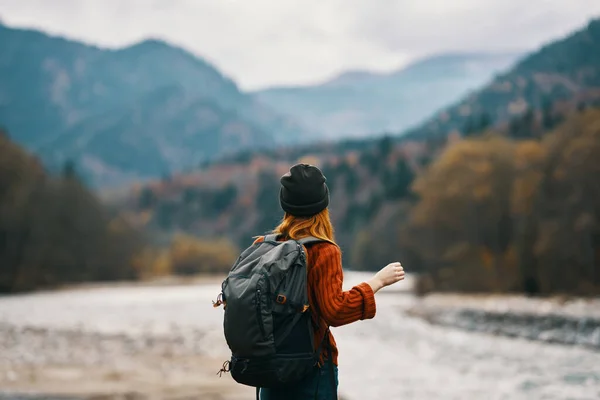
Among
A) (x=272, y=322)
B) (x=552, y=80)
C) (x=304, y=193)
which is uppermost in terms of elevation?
(x=552, y=80)

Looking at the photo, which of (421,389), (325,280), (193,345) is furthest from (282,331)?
(193,345)

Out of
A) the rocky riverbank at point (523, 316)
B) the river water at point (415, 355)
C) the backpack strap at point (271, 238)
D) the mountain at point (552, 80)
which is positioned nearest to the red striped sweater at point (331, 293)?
the backpack strap at point (271, 238)

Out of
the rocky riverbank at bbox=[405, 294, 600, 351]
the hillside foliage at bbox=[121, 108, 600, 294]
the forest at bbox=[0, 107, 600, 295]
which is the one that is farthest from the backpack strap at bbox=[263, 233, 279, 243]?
the hillside foliage at bbox=[121, 108, 600, 294]

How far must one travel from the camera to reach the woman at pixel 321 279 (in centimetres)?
377

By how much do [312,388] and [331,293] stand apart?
1.39ft

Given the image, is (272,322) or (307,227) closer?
(272,322)

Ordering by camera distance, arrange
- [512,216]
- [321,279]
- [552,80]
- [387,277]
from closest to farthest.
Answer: [321,279] < [387,277] < [512,216] < [552,80]

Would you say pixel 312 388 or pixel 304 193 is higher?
pixel 304 193

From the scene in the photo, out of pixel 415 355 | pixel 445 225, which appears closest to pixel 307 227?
pixel 415 355

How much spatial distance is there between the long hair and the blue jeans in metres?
0.56

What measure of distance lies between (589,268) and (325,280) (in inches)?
1558

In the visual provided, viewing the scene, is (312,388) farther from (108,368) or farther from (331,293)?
(108,368)

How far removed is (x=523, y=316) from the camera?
114 feet

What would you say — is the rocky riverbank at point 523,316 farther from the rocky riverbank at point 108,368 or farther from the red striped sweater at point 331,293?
the red striped sweater at point 331,293
